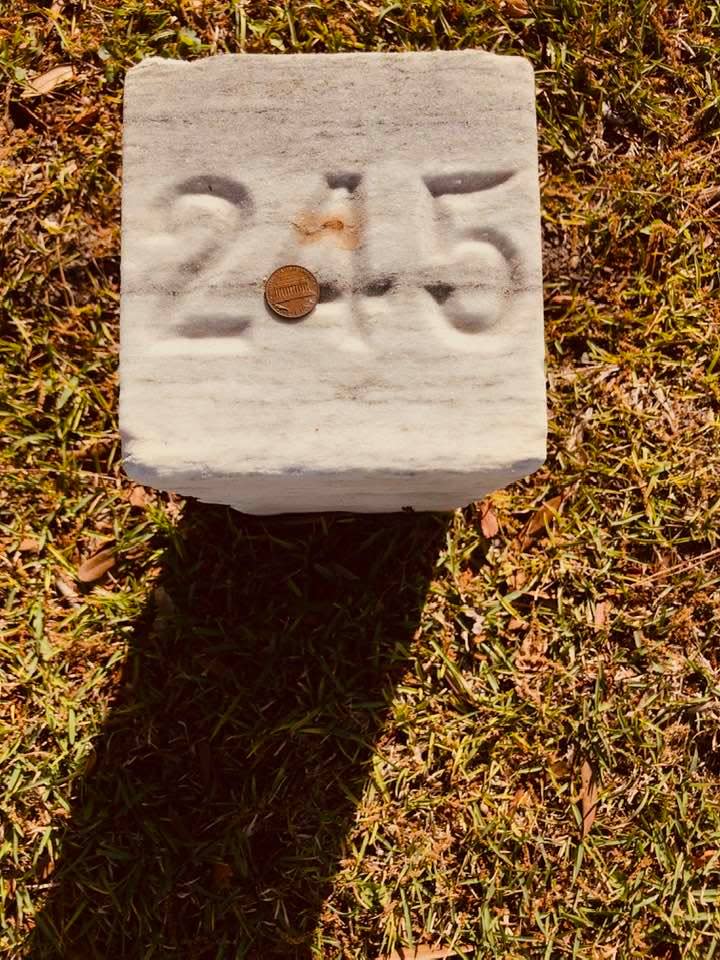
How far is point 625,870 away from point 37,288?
222 centimetres

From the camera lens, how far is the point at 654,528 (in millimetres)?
2557

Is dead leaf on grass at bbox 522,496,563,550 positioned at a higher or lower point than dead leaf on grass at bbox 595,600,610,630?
higher

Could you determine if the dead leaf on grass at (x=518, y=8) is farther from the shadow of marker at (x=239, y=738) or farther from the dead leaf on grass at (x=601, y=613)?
the dead leaf on grass at (x=601, y=613)

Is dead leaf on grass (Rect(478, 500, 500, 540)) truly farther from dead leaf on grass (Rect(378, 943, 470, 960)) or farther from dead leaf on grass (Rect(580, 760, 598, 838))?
dead leaf on grass (Rect(378, 943, 470, 960))

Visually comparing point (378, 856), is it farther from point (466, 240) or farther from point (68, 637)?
point (466, 240)

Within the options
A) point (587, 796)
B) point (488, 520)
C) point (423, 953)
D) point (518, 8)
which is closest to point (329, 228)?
point (488, 520)

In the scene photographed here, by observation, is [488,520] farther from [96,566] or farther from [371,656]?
[96,566]

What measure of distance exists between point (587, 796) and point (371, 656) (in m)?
0.67

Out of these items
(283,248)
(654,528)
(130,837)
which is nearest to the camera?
(283,248)

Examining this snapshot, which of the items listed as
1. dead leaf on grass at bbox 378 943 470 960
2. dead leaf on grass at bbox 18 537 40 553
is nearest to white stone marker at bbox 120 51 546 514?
dead leaf on grass at bbox 18 537 40 553

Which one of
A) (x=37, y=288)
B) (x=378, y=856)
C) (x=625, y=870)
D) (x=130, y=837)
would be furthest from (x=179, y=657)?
(x=625, y=870)

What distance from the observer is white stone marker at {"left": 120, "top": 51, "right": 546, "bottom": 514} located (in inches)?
64.5

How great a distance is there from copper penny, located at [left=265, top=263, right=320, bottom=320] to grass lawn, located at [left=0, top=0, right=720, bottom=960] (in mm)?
916

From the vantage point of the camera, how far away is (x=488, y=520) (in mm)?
2529
